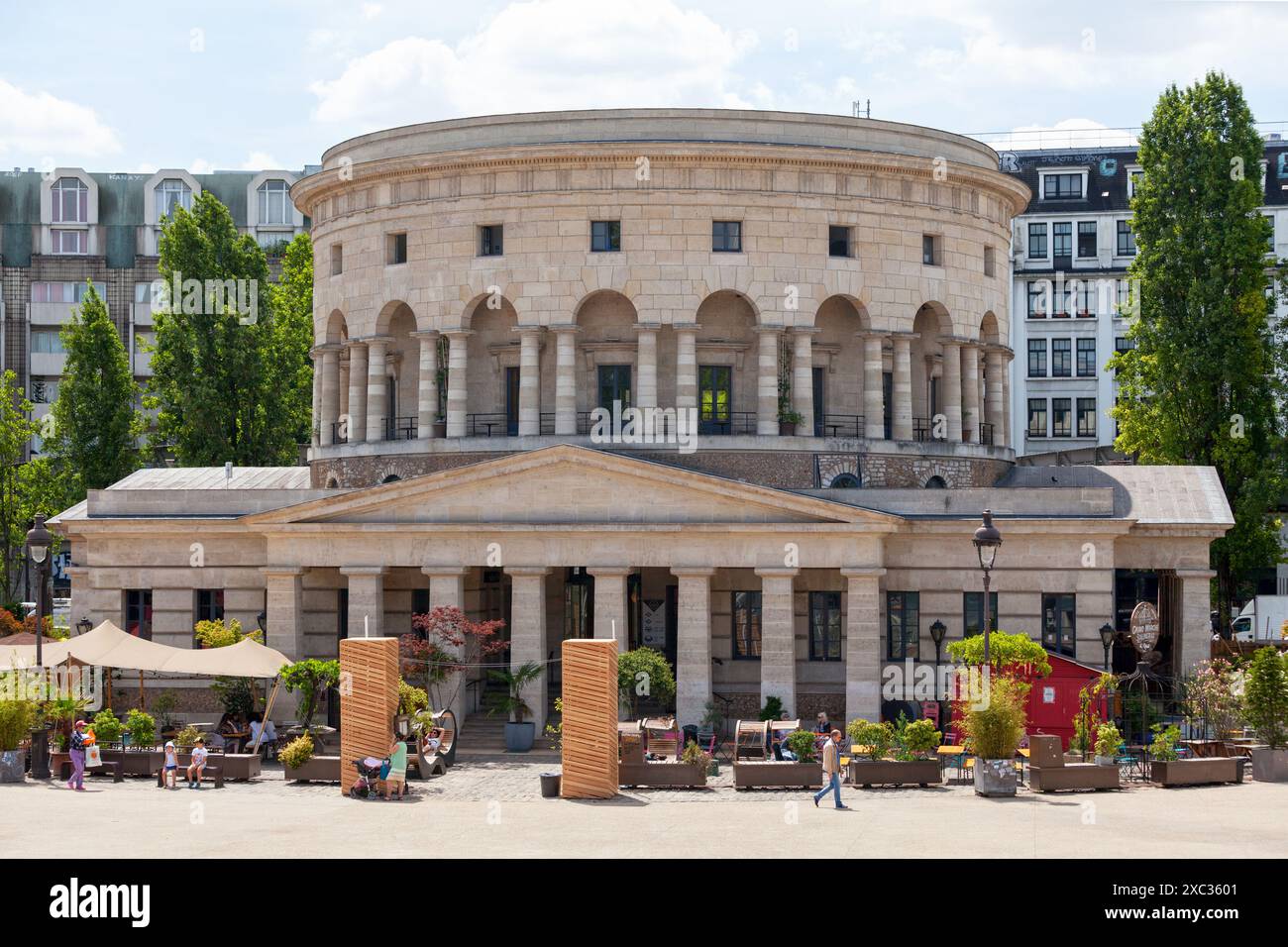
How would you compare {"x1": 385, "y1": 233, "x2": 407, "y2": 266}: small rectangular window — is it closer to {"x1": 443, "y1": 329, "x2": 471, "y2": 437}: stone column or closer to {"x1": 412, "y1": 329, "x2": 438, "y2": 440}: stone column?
{"x1": 412, "y1": 329, "x2": 438, "y2": 440}: stone column

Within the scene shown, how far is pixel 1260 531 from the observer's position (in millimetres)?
70688

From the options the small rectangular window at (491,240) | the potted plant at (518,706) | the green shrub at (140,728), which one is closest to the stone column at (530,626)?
the potted plant at (518,706)

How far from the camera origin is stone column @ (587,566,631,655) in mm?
55125

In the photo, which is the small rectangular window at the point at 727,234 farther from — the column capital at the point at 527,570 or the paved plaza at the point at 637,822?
the paved plaza at the point at 637,822

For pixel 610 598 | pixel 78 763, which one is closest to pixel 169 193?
pixel 610 598

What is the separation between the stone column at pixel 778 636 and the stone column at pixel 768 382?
29.0 ft

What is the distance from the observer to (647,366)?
62.6 metres

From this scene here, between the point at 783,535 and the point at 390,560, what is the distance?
471 inches

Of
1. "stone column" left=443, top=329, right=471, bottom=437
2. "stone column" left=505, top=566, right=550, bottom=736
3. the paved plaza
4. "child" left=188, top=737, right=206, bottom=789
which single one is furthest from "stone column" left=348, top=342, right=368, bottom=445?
"child" left=188, top=737, right=206, bottom=789

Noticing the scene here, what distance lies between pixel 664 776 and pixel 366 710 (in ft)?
23.2

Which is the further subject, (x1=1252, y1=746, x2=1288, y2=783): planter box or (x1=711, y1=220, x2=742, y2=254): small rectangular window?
(x1=711, y1=220, x2=742, y2=254): small rectangular window

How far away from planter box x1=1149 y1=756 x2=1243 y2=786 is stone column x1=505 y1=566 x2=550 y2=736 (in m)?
18.9

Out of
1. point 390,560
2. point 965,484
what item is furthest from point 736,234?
point 390,560
